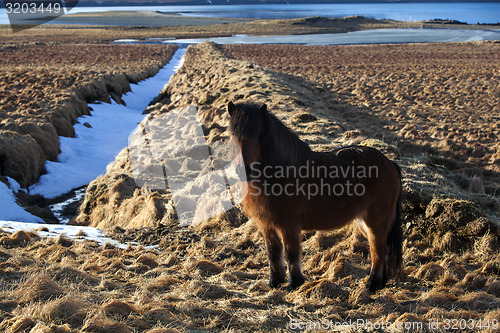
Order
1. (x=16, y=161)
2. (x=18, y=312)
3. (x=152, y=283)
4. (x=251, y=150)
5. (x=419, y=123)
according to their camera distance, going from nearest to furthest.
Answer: (x=18, y=312), (x=251, y=150), (x=152, y=283), (x=16, y=161), (x=419, y=123)

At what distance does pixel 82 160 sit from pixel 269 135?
37.4ft

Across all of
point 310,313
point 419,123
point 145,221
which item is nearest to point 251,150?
point 310,313

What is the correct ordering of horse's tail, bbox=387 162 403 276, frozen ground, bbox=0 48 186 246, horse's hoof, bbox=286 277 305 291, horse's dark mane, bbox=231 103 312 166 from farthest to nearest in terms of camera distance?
frozen ground, bbox=0 48 186 246 < horse's tail, bbox=387 162 403 276 < horse's hoof, bbox=286 277 305 291 < horse's dark mane, bbox=231 103 312 166

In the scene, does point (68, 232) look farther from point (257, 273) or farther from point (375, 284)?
point (375, 284)

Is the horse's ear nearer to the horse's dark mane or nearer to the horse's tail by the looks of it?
the horse's dark mane

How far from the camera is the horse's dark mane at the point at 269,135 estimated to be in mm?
3572

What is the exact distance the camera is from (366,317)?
12.1 ft

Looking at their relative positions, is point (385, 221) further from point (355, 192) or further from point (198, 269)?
point (198, 269)

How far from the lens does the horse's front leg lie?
13.2 ft

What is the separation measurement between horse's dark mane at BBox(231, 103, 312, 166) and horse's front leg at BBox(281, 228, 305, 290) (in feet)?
2.30

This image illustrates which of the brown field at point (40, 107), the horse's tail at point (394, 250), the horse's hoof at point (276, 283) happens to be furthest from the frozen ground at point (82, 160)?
the horse's tail at point (394, 250)

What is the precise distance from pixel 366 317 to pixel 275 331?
2.96 feet

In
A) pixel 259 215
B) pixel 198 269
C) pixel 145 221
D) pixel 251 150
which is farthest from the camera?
pixel 145 221

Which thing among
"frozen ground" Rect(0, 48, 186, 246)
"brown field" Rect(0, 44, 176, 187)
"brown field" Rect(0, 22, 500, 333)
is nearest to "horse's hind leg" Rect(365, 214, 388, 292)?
"brown field" Rect(0, 22, 500, 333)
